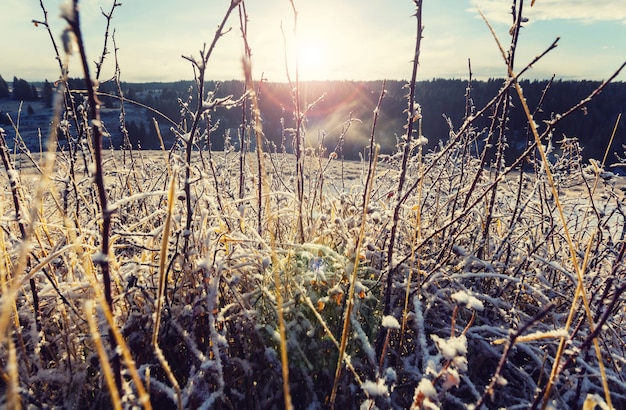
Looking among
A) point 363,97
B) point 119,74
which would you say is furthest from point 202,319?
point 363,97

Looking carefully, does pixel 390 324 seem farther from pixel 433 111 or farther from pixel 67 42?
pixel 433 111

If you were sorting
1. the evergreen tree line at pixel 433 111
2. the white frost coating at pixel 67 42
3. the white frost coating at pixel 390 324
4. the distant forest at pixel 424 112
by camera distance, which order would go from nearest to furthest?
the white frost coating at pixel 67 42, the white frost coating at pixel 390 324, the distant forest at pixel 424 112, the evergreen tree line at pixel 433 111

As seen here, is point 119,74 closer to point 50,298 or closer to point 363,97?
point 50,298

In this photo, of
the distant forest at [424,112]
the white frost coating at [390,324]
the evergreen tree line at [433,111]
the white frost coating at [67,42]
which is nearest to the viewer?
the white frost coating at [67,42]

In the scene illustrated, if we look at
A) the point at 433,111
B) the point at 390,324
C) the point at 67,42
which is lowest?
the point at 390,324

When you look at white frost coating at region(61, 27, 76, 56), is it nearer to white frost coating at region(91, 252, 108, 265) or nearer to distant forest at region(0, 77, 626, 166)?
white frost coating at region(91, 252, 108, 265)

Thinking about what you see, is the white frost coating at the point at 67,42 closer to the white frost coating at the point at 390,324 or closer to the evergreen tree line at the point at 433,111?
the white frost coating at the point at 390,324

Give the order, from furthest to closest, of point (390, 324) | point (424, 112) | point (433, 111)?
1. point (433, 111)
2. point (424, 112)
3. point (390, 324)

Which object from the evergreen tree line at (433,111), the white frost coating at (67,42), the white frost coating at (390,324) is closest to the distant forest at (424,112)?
the evergreen tree line at (433,111)

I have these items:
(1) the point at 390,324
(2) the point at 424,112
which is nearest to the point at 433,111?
(2) the point at 424,112

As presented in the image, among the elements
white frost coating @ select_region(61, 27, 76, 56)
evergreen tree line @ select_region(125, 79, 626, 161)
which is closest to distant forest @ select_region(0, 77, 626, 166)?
evergreen tree line @ select_region(125, 79, 626, 161)

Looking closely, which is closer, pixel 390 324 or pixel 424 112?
pixel 390 324

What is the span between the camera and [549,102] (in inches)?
1006

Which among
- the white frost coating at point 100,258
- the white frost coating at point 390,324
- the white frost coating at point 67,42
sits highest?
the white frost coating at point 67,42
